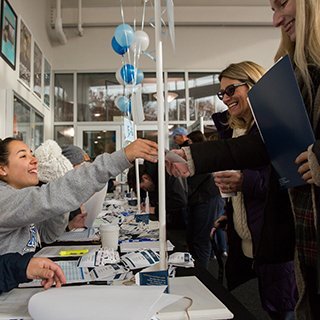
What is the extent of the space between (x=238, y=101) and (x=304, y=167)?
0.75m

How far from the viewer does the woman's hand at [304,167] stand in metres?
0.79

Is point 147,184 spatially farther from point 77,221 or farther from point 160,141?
point 160,141

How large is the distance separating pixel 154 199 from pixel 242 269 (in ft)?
5.10

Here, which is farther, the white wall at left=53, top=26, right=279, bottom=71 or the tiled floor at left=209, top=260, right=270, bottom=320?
the white wall at left=53, top=26, right=279, bottom=71

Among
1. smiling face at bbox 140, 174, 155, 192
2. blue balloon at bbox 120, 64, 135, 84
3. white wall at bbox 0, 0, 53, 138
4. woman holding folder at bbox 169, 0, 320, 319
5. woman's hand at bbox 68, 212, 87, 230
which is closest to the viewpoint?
woman holding folder at bbox 169, 0, 320, 319

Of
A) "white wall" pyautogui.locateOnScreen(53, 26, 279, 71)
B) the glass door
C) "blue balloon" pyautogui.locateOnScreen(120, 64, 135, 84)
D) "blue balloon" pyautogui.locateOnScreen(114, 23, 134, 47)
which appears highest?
"white wall" pyautogui.locateOnScreen(53, 26, 279, 71)

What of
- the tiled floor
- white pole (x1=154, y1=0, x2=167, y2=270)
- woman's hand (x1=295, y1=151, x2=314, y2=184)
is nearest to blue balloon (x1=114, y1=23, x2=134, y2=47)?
the tiled floor

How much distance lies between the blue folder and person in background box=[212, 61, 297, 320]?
0.11 meters

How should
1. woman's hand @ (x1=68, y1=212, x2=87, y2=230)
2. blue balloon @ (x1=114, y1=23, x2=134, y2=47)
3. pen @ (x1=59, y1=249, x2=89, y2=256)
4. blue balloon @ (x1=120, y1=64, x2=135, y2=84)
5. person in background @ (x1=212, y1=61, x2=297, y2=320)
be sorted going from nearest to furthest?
person in background @ (x1=212, y1=61, x2=297, y2=320) → pen @ (x1=59, y1=249, x2=89, y2=256) → woman's hand @ (x1=68, y1=212, x2=87, y2=230) → blue balloon @ (x1=114, y1=23, x2=134, y2=47) → blue balloon @ (x1=120, y1=64, x2=135, y2=84)

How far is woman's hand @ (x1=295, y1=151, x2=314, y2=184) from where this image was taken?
789mm

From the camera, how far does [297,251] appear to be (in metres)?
0.95

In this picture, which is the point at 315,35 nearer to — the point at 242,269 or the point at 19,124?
the point at 242,269

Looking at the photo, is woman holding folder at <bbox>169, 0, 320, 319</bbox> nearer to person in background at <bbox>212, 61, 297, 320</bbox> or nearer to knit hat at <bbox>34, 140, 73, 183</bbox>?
person in background at <bbox>212, 61, 297, 320</bbox>

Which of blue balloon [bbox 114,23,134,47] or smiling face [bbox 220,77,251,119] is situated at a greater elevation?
blue balloon [bbox 114,23,134,47]
